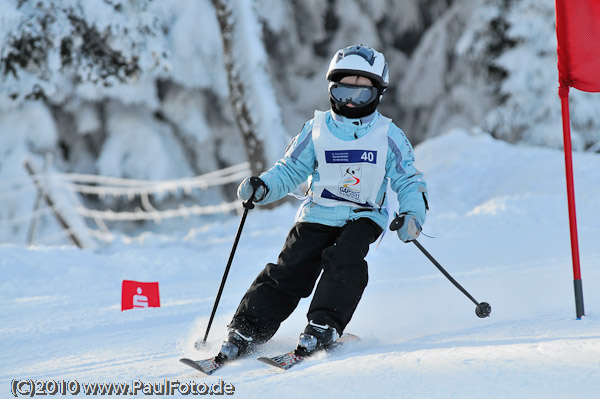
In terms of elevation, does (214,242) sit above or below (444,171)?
below

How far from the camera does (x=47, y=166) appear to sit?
28.7ft

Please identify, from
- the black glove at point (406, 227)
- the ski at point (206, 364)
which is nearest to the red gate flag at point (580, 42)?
the black glove at point (406, 227)

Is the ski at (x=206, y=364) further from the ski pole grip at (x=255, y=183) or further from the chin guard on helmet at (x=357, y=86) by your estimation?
the chin guard on helmet at (x=357, y=86)

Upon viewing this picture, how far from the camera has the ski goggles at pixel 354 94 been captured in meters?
3.24

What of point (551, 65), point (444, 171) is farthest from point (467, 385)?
point (551, 65)

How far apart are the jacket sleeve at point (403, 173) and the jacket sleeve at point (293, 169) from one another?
14.7 inches

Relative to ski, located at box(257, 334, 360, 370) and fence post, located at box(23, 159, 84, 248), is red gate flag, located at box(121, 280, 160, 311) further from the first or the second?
fence post, located at box(23, 159, 84, 248)

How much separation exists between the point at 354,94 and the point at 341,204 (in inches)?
19.5

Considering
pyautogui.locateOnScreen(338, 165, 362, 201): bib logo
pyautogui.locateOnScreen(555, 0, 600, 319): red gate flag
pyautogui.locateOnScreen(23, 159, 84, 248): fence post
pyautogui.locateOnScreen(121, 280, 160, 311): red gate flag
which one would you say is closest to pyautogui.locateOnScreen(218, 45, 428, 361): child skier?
pyautogui.locateOnScreen(338, 165, 362, 201): bib logo

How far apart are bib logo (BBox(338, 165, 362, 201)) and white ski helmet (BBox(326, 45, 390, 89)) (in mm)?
403

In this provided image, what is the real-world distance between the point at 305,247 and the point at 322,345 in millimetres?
500

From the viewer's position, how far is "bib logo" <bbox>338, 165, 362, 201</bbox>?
10.6 ft

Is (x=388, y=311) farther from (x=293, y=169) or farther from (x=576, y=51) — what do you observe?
(x=576, y=51)

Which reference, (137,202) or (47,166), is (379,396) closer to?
(47,166)
